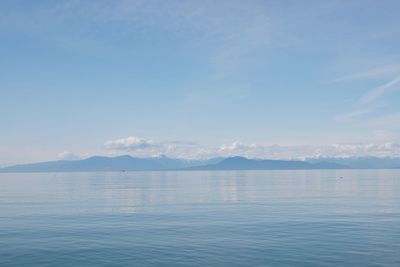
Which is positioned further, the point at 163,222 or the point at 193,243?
the point at 163,222

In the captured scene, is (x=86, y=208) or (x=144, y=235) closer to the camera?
(x=144, y=235)

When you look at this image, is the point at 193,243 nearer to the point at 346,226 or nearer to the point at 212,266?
the point at 212,266

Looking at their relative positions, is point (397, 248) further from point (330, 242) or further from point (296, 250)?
point (296, 250)

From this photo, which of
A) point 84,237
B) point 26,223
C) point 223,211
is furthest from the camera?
point 223,211

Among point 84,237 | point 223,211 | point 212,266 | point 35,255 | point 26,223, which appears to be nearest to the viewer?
point 212,266

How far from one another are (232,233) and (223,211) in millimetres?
24040

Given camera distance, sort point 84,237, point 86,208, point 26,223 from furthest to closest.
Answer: point 86,208 → point 26,223 → point 84,237

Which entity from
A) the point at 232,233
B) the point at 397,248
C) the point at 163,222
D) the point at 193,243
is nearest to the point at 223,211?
the point at 163,222

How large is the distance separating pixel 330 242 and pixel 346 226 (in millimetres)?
13099

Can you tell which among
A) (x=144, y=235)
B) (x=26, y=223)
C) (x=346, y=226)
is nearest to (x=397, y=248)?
(x=346, y=226)

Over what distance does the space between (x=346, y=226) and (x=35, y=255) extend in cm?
3991

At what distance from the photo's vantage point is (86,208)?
266ft

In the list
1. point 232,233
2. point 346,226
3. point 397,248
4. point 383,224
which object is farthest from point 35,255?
point 383,224

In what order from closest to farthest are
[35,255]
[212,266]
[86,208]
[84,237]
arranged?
[212,266] < [35,255] < [84,237] < [86,208]
